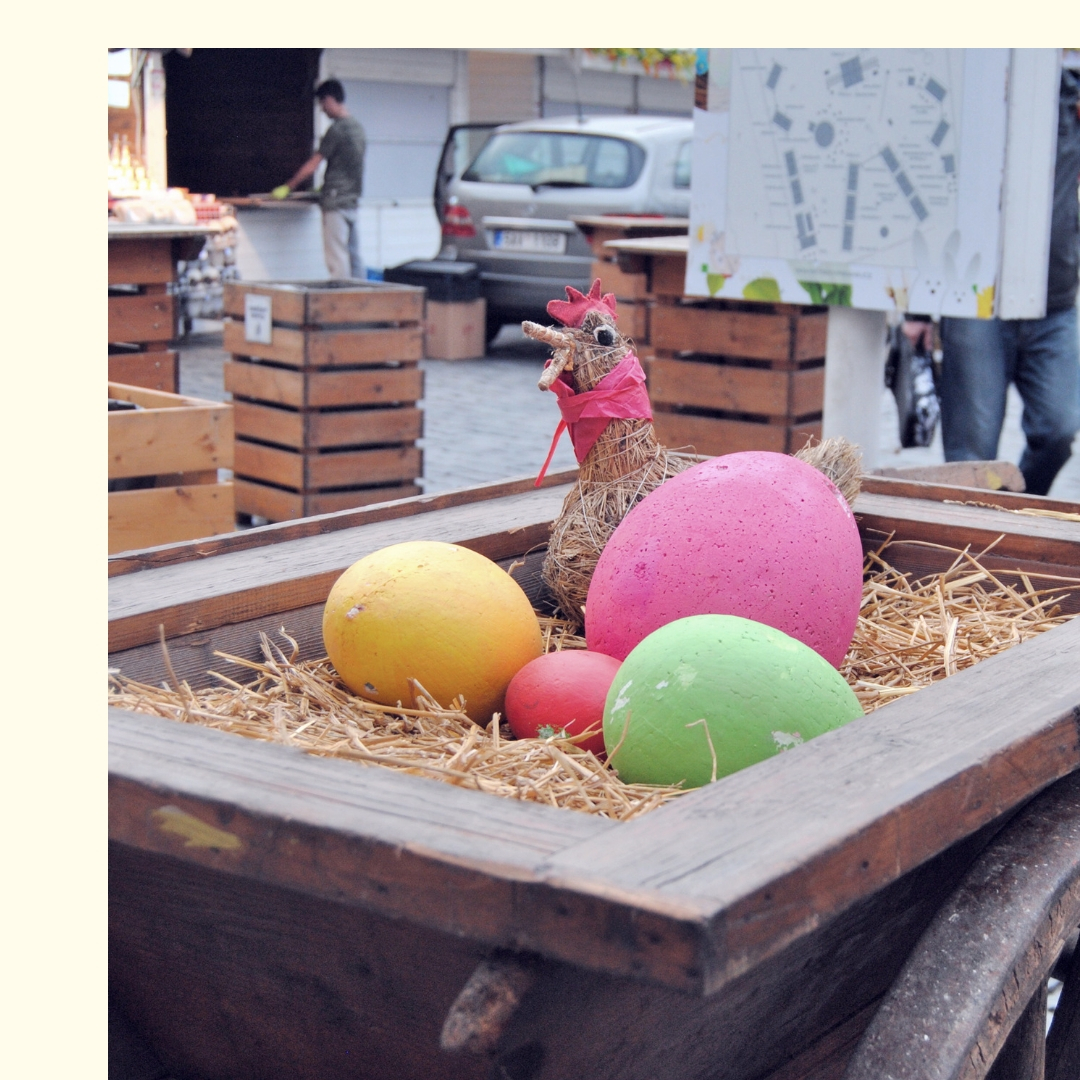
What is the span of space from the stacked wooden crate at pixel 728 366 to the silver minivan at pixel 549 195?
16.4ft

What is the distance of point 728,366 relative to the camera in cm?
589

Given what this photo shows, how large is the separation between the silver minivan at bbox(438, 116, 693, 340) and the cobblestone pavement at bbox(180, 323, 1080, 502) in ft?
2.32

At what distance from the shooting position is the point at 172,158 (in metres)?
13.7

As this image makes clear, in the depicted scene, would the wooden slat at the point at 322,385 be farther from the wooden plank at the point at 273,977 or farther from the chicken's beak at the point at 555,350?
the wooden plank at the point at 273,977

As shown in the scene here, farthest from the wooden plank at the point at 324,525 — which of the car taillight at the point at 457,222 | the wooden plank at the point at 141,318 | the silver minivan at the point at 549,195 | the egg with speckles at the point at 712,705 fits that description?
the car taillight at the point at 457,222

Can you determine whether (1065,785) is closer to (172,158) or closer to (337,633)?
(337,633)

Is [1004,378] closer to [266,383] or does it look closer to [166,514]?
[166,514]

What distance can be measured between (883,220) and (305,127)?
10.2m

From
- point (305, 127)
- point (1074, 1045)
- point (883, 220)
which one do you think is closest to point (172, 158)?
point (305, 127)

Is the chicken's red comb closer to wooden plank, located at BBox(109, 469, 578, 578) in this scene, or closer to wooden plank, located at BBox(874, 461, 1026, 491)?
wooden plank, located at BBox(109, 469, 578, 578)

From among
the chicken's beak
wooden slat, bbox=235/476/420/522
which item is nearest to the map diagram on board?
wooden slat, bbox=235/476/420/522

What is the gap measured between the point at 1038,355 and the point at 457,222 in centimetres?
765

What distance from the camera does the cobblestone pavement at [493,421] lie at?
7551 mm

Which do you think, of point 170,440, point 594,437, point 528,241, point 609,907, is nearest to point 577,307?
point 594,437
